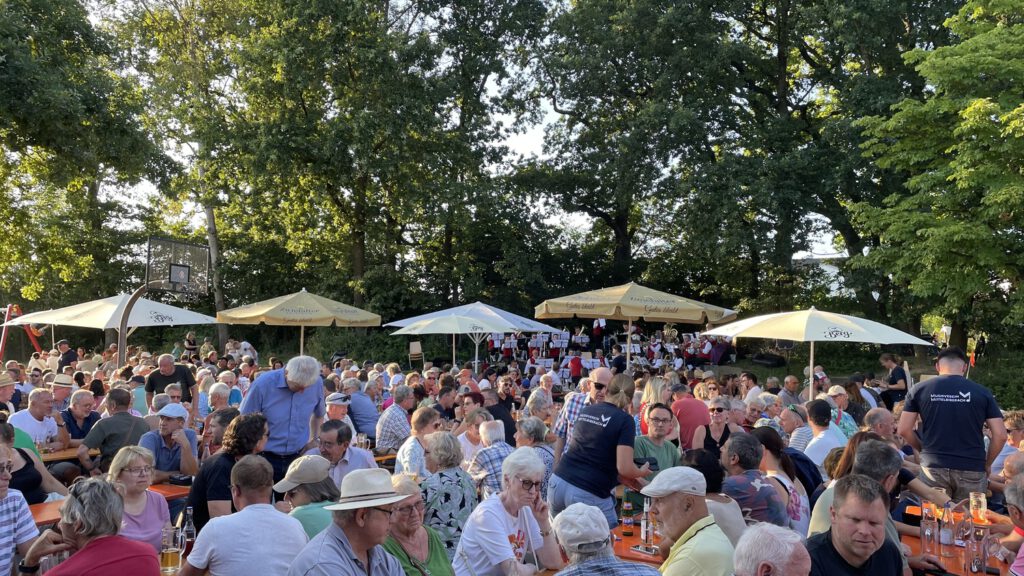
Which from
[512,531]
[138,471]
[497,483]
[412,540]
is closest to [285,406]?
[138,471]

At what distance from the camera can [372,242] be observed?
2806 centimetres

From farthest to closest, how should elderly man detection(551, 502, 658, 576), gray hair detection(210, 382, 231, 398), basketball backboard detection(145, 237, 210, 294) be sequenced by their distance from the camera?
basketball backboard detection(145, 237, 210, 294) → gray hair detection(210, 382, 231, 398) → elderly man detection(551, 502, 658, 576)

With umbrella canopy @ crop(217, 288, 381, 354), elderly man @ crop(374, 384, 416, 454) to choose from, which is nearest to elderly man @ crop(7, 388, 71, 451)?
elderly man @ crop(374, 384, 416, 454)

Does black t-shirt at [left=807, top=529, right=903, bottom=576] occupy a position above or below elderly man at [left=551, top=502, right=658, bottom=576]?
below

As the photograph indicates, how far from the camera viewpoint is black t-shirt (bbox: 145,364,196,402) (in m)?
Answer: 11.0

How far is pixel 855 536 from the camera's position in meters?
3.63

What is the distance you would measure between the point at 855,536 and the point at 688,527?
0.72 m

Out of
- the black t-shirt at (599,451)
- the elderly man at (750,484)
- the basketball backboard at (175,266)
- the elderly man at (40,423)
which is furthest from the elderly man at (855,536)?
the basketball backboard at (175,266)

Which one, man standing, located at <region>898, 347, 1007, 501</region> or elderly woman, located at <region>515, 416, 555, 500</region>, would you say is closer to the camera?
elderly woman, located at <region>515, 416, 555, 500</region>

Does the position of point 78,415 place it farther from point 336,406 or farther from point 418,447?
point 418,447

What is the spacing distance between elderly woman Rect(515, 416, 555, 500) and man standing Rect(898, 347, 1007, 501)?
3136mm

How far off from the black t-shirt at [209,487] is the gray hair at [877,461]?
3.71 meters

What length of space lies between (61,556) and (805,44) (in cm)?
2535

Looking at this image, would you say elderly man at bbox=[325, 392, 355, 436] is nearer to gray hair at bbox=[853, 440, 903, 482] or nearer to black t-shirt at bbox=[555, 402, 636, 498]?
black t-shirt at bbox=[555, 402, 636, 498]
